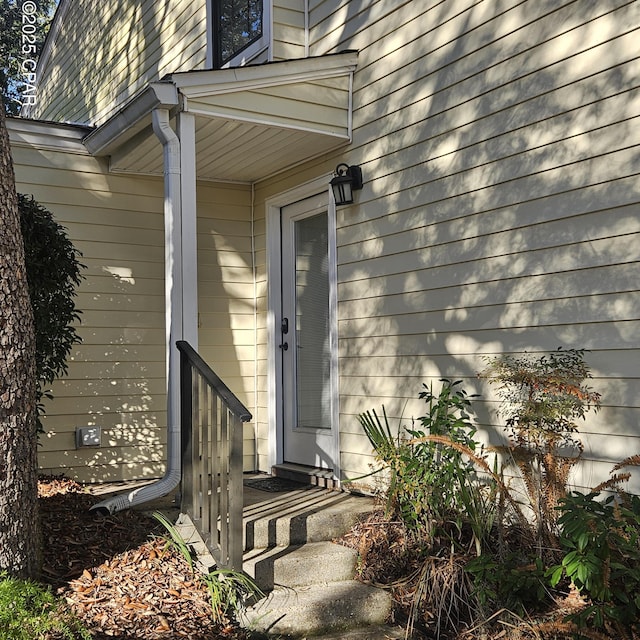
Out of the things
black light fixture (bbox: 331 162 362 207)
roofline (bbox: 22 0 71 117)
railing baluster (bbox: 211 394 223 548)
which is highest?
roofline (bbox: 22 0 71 117)

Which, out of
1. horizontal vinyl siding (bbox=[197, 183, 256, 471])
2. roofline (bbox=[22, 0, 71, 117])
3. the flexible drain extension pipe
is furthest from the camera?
roofline (bbox=[22, 0, 71, 117])

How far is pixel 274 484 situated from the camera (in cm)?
548

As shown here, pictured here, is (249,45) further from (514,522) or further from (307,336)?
(514,522)

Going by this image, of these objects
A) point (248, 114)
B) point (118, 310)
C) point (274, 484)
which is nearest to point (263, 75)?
point (248, 114)

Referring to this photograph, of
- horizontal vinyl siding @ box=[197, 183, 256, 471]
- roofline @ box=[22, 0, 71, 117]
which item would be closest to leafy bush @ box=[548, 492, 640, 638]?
horizontal vinyl siding @ box=[197, 183, 256, 471]

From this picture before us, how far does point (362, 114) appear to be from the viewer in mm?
5180

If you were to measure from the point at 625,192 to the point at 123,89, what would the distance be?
6.65m

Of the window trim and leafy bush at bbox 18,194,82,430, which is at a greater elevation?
the window trim

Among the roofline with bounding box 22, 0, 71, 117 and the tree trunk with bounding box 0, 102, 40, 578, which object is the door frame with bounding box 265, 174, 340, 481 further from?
the roofline with bounding box 22, 0, 71, 117

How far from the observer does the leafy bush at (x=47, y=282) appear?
4.90m

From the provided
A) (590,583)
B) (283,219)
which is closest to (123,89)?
(283,219)

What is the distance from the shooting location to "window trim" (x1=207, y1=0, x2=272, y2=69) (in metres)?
5.59

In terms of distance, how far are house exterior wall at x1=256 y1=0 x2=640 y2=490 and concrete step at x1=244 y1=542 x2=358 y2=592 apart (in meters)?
1.03

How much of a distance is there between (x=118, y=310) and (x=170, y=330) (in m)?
1.50
